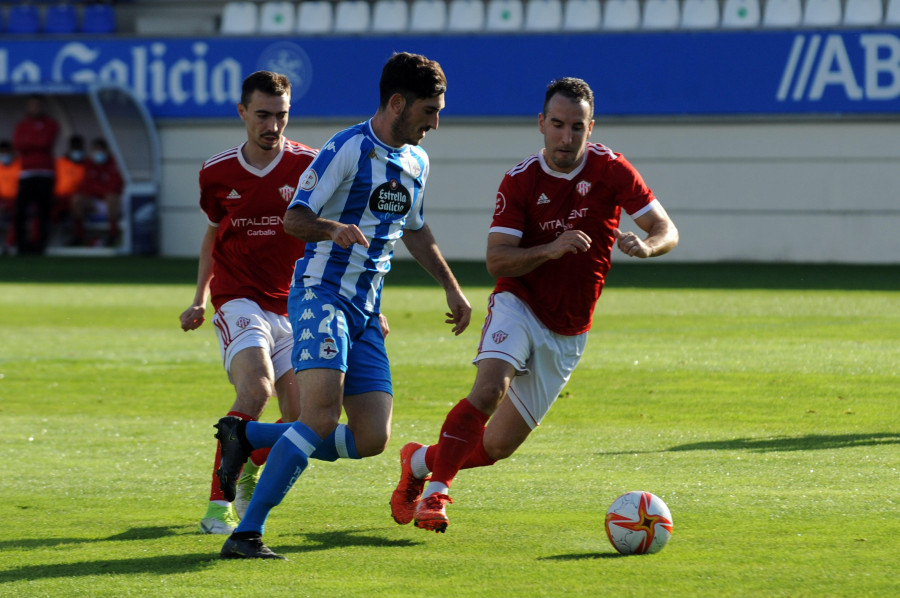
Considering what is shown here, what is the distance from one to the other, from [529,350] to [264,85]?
1.66 m

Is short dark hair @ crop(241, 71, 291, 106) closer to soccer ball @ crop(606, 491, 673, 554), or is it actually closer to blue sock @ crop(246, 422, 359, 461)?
blue sock @ crop(246, 422, 359, 461)

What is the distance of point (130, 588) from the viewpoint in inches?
179

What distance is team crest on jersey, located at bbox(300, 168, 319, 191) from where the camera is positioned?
507cm

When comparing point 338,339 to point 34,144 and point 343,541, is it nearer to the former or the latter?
point 343,541

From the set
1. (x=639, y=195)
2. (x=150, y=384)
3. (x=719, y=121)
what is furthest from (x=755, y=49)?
(x=639, y=195)

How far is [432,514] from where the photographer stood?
17.2ft

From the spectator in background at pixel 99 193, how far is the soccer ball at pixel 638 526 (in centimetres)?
→ 2293

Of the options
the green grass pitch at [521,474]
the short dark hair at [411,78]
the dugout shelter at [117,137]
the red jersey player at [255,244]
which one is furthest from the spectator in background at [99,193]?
the short dark hair at [411,78]

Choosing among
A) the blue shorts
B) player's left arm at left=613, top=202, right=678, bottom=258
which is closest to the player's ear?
the blue shorts

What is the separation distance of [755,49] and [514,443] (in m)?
18.1

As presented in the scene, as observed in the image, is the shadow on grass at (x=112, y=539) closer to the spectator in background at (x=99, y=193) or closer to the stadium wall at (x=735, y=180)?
the stadium wall at (x=735, y=180)

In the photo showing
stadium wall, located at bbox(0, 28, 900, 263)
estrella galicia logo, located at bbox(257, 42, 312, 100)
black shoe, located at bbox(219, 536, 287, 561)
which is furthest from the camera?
estrella galicia logo, located at bbox(257, 42, 312, 100)

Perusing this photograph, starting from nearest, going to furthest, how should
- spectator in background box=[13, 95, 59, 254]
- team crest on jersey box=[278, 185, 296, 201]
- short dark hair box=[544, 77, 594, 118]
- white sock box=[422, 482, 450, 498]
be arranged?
white sock box=[422, 482, 450, 498] → short dark hair box=[544, 77, 594, 118] → team crest on jersey box=[278, 185, 296, 201] → spectator in background box=[13, 95, 59, 254]

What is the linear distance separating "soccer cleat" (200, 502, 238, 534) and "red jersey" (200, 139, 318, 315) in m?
1.03
